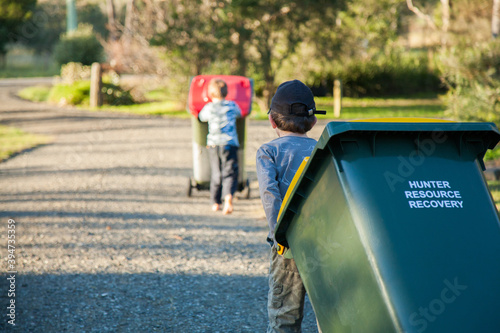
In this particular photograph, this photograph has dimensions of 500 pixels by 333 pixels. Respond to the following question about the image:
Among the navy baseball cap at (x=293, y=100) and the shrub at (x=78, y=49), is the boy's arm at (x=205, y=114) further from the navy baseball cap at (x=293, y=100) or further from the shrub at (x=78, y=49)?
the shrub at (x=78, y=49)

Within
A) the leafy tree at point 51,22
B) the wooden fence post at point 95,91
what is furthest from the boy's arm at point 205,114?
the leafy tree at point 51,22

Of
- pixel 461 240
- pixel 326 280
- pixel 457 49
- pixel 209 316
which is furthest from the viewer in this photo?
pixel 457 49

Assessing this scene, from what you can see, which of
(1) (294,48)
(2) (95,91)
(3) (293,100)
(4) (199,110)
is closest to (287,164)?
(3) (293,100)

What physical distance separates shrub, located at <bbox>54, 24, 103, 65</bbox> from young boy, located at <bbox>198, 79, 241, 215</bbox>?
16756mm

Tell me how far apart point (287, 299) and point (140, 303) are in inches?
64.7

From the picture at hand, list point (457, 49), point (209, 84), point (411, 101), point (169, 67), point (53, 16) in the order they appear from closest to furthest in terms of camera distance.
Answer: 1. point (209, 84)
2. point (457, 49)
3. point (169, 67)
4. point (411, 101)
5. point (53, 16)

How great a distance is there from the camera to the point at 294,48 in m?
17.0

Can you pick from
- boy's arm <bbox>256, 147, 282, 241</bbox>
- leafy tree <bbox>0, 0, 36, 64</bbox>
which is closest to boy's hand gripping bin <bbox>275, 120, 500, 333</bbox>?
boy's arm <bbox>256, 147, 282, 241</bbox>

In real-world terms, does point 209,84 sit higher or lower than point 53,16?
lower

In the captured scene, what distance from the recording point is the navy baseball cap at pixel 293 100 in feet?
9.18

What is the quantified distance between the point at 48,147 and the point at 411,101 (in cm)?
1563

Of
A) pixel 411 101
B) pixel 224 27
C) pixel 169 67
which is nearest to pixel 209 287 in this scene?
pixel 224 27

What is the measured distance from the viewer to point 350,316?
2217 mm

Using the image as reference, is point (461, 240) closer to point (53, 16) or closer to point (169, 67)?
point (169, 67)
